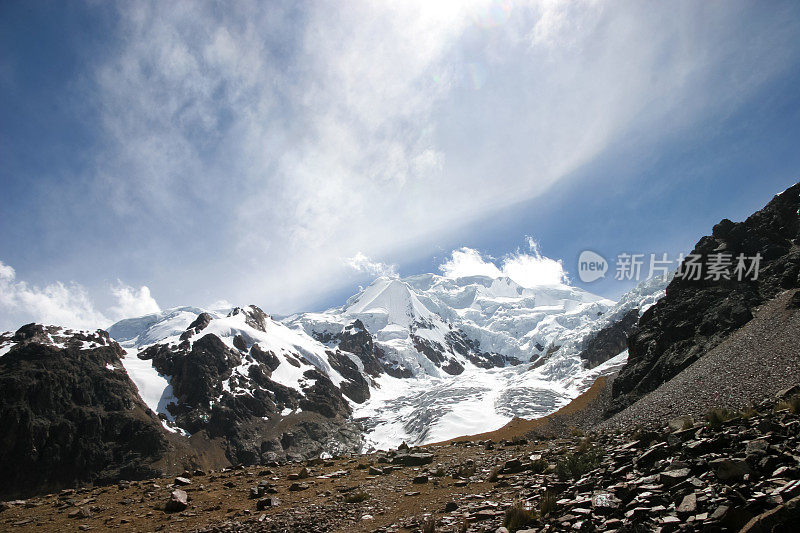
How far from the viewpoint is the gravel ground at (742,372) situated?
24.2 meters

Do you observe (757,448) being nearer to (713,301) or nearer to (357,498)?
(357,498)

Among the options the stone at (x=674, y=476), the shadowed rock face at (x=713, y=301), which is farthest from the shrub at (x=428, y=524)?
the shadowed rock face at (x=713, y=301)

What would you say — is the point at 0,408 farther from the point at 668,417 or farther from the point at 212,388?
the point at 668,417

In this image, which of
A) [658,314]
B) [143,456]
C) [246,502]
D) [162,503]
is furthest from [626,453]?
[143,456]

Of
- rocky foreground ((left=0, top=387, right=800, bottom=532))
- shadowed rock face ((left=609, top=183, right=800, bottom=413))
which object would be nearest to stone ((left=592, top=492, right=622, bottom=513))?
rocky foreground ((left=0, top=387, right=800, bottom=532))

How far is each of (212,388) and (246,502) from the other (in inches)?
7338

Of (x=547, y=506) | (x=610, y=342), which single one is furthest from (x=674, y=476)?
(x=610, y=342)

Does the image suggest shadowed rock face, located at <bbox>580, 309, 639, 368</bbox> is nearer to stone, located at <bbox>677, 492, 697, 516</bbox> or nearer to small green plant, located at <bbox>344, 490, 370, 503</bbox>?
small green plant, located at <bbox>344, 490, 370, 503</bbox>

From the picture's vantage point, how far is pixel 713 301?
5538 centimetres

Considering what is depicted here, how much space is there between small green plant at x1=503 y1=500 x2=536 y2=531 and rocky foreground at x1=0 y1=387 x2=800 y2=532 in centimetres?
3

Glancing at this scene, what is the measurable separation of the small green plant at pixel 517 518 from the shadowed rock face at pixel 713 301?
155 ft

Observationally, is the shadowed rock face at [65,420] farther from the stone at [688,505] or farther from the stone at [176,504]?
the stone at [688,505]

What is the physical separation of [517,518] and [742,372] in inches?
1263

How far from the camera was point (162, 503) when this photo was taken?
48.9 feet
